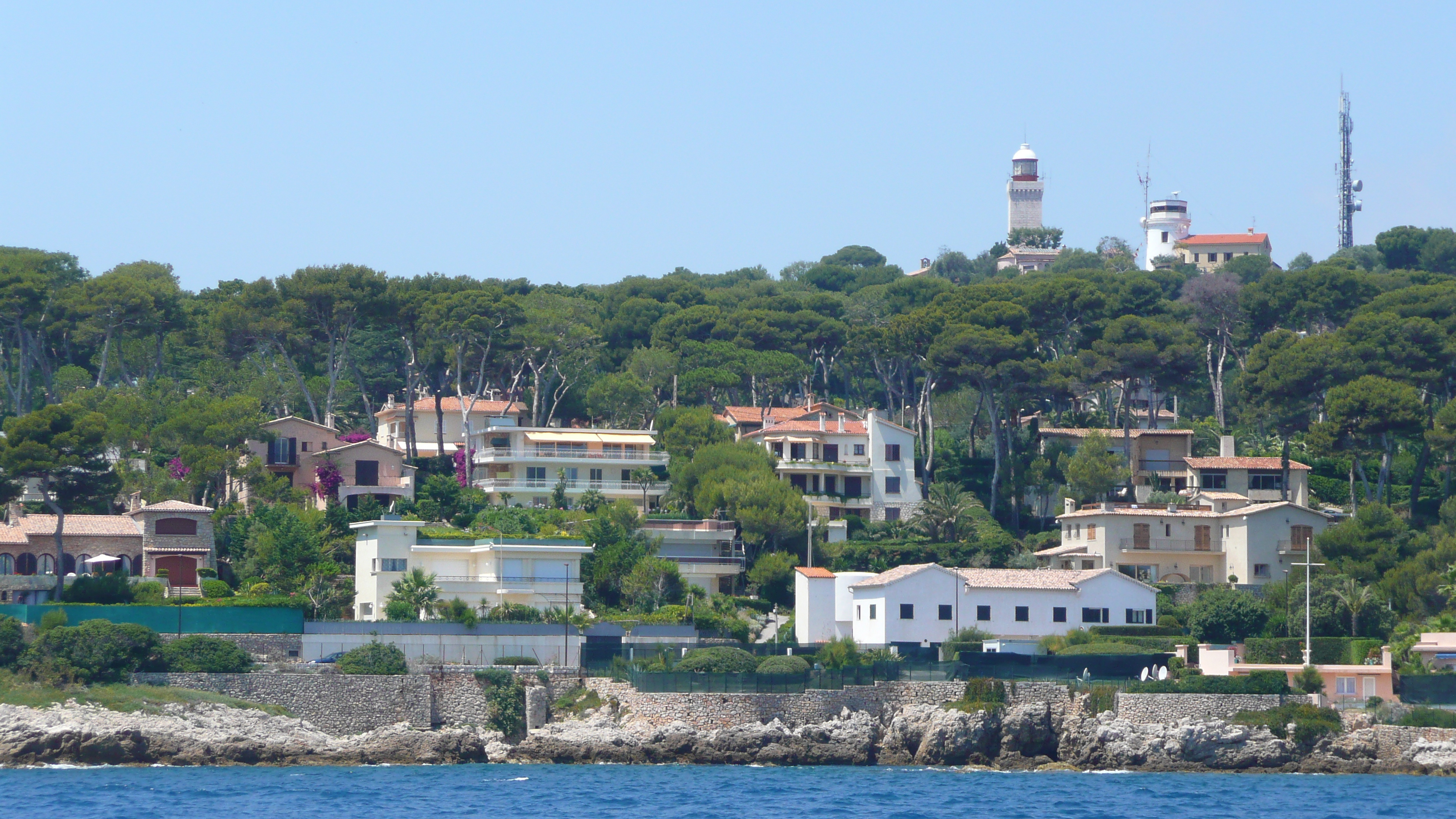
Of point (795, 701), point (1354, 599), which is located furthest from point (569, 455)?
point (1354, 599)

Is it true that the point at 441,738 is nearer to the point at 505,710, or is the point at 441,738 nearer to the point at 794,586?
the point at 505,710

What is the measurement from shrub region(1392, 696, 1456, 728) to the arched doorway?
37.7 metres

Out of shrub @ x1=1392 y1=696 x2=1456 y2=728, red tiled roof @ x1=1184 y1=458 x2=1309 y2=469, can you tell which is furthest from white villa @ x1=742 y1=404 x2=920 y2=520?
shrub @ x1=1392 y1=696 x2=1456 y2=728

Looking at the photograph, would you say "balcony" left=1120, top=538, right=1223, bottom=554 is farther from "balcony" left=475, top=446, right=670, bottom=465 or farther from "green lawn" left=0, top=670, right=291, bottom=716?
"green lawn" left=0, top=670, right=291, bottom=716

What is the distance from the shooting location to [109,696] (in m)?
53.8

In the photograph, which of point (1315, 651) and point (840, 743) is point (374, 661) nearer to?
point (840, 743)

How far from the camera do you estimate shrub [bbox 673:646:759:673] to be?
185 ft

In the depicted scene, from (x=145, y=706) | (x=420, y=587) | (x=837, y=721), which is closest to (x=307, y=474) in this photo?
(x=420, y=587)

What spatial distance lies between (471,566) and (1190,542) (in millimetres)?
26626

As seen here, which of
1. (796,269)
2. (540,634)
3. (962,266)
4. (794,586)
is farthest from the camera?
(962,266)

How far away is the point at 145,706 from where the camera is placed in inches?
2115

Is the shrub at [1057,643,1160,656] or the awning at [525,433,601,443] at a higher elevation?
the awning at [525,433,601,443]

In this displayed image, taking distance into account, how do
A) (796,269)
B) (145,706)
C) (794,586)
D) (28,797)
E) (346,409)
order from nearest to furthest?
(28,797), (145,706), (794,586), (346,409), (796,269)

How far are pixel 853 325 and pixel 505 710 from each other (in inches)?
1830
